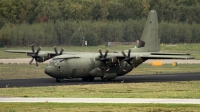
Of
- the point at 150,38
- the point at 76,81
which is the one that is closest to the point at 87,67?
the point at 76,81

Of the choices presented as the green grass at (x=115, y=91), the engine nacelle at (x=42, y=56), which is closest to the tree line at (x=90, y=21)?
the engine nacelle at (x=42, y=56)

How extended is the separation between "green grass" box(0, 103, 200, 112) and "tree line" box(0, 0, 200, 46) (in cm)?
5160

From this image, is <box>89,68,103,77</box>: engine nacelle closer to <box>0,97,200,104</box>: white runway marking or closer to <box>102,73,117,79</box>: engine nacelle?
<box>102,73,117,79</box>: engine nacelle

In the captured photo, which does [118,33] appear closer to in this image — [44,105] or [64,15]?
[64,15]

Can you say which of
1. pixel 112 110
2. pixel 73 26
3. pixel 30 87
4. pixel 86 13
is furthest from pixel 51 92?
pixel 86 13

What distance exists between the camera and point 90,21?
9212 cm

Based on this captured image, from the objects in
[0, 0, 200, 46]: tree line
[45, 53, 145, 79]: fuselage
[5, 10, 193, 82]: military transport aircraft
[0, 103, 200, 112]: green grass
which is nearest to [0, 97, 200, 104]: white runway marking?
[0, 103, 200, 112]: green grass

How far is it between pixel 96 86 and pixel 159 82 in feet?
19.2

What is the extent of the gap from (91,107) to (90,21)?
6469cm

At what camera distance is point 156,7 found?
101375 mm

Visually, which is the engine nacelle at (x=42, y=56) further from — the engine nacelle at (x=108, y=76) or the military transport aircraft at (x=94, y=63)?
the engine nacelle at (x=108, y=76)

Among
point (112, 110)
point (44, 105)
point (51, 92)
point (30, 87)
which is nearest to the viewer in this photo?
point (112, 110)

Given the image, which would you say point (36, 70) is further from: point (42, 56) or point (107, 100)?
point (107, 100)

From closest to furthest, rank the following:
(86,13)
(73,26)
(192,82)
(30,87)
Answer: (30,87) < (192,82) < (73,26) < (86,13)
